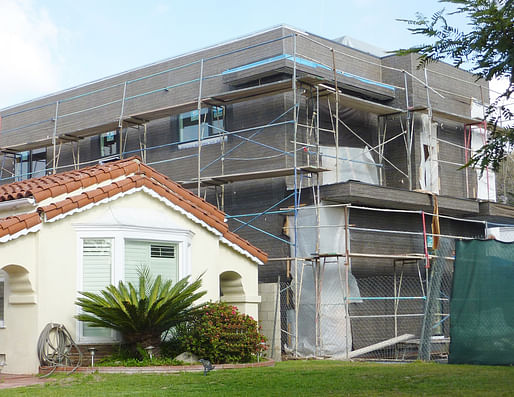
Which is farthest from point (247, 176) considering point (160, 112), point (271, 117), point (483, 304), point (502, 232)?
point (502, 232)

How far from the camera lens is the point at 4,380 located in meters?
13.6

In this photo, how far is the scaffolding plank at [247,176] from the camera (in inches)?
795

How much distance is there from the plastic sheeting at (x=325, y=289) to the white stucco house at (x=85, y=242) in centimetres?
374

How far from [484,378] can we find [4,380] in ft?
26.6

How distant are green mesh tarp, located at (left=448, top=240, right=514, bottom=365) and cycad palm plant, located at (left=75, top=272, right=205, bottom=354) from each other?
4913 millimetres

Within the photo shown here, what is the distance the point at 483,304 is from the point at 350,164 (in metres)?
9.71

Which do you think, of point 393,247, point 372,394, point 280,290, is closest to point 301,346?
point 280,290

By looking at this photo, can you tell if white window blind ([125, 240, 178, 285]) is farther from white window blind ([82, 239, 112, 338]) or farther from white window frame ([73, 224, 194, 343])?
white window blind ([82, 239, 112, 338])

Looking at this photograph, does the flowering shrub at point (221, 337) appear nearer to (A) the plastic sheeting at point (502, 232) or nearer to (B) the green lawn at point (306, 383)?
(B) the green lawn at point (306, 383)

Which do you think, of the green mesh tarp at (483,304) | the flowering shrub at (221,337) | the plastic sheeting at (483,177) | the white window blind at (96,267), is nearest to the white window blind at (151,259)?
the white window blind at (96,267)

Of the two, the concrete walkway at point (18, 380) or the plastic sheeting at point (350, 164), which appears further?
the plastic sheeting at point (350, 164)

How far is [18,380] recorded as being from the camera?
44.8 feet

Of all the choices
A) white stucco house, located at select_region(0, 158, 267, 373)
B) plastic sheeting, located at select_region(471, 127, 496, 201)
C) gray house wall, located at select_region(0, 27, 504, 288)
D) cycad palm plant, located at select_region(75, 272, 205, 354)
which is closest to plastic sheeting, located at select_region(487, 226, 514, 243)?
gray house wall, located at select_region(0, 27, 504, 288)

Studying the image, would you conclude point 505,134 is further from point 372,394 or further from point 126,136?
→ point 126,136
